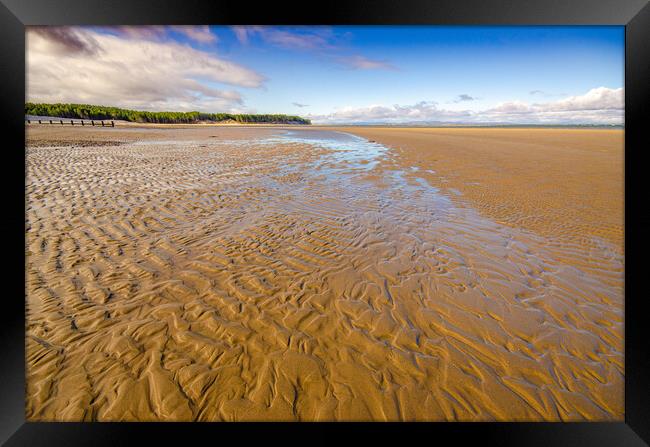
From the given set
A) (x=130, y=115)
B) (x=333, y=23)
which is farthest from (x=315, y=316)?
(x=130, y=115)

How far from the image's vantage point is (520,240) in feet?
25.1

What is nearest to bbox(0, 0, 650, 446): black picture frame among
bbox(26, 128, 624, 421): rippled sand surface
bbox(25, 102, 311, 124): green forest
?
bbox(26, 128, 624, 421): rippled sand surface

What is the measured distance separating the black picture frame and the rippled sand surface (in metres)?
1.07

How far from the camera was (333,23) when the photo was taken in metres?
2.51

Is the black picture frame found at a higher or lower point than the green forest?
lower

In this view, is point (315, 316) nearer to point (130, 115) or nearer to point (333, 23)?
point (333, 23)

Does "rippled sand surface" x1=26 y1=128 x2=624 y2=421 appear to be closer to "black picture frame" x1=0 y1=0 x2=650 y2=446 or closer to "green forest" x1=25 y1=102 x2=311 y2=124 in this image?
"black picture frame" x1=0 y1=0 x2=650 y2=446

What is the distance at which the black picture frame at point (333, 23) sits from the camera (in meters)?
2.04

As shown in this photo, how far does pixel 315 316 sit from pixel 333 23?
3.70m

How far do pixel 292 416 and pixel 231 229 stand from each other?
571 centimetres

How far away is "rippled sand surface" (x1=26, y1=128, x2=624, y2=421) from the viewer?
317cm

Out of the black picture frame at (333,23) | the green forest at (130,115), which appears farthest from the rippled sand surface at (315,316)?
the green forest at (130,115)
